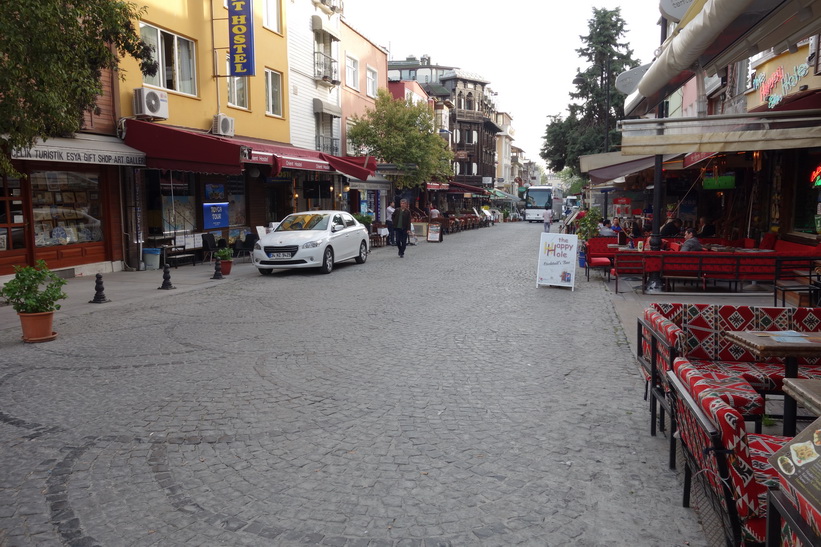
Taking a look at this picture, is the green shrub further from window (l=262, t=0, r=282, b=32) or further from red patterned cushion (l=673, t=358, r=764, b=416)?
window (l=262, t=0, r=282, b=32)

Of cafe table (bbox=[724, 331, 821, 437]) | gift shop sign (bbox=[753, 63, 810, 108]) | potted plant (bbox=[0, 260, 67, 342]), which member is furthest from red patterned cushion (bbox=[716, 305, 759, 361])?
potted plant (bbox=[0, 260, 67, 342])

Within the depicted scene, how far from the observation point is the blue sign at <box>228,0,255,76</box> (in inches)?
724

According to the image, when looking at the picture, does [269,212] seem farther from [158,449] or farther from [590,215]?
[158,449]

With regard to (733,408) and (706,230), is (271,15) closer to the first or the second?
(706,230)

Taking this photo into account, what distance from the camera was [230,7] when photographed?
60.5 feet

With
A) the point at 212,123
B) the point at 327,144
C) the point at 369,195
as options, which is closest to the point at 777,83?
the point at 212,123

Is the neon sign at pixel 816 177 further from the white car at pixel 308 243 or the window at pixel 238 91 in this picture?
the window at pixel 238 91

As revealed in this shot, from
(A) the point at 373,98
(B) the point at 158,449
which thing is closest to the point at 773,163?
(B) the point at 158,449

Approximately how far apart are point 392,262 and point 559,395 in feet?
44.8

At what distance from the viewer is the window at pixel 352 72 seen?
3125 centimetres

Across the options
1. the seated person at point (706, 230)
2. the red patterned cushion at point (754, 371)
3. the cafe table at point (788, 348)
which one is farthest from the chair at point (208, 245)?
the cafe table at point (788, 348)

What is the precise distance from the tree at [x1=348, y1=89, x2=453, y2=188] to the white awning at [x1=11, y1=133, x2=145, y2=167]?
52.3ft

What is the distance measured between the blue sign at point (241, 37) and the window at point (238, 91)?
1.97 meters

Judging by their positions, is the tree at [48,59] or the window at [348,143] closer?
the tree at [48,59]
